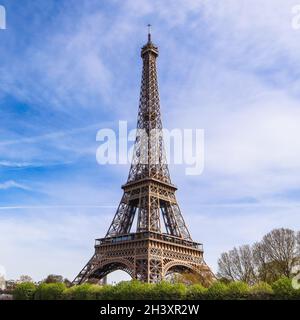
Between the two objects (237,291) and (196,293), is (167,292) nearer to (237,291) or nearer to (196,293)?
(196,293)

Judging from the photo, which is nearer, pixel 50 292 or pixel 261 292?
pixel 261 292

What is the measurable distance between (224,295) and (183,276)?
17374mm

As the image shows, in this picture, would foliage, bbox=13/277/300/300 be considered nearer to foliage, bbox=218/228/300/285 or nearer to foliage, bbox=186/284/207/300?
foliage, bbox=186/284/207/300

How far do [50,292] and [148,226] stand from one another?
16.6 metres

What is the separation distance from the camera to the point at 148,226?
5469cm

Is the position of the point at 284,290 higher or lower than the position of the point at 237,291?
higher

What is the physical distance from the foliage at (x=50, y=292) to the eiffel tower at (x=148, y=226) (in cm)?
397

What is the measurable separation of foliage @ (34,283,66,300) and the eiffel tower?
397 centimetres

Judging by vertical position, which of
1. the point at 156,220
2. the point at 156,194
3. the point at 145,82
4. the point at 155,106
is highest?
the point at 145,82

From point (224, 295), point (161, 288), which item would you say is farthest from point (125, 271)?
point (224, 295)

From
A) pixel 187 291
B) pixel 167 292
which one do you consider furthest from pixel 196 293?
pixel 167 292

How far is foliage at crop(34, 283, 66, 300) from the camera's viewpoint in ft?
175
